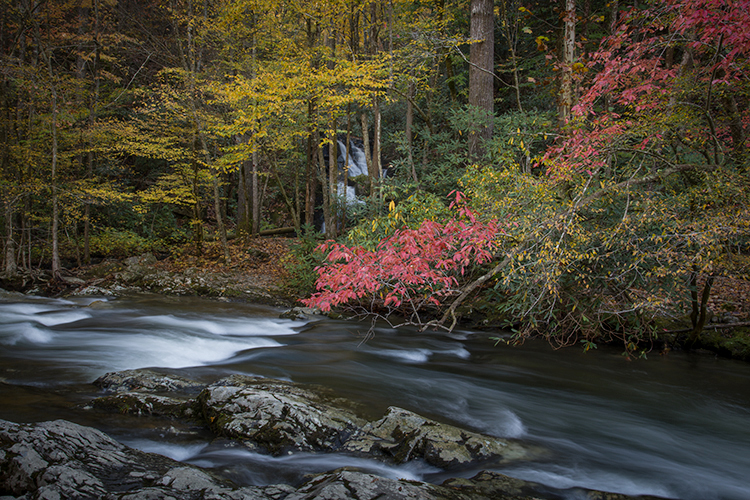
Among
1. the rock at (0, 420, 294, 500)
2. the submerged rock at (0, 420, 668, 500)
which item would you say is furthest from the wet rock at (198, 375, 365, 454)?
the rock at (0, 420, 294, 500)

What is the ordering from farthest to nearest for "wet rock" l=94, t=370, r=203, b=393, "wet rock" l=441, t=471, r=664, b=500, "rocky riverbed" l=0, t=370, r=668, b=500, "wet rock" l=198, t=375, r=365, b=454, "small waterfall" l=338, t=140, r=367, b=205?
"small waterfall" l=338, t=140, r=367, b=205 → "wet rock" l=94, t=370, r=203, b=393 → "wet rock" l=198, t=375, r=365, b=454 → "wet rock" l=441, t=471, r=664, b=500 → "rocky riverbed" l=0, t=370, r=668, b=500

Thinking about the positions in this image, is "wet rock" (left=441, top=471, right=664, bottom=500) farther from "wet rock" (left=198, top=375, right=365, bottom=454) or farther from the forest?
the forest

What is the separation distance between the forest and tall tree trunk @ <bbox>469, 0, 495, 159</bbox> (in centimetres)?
6

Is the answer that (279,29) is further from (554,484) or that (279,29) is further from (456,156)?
(554,484)

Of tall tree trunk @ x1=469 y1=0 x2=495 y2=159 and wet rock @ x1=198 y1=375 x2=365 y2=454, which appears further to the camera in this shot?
tall tree trunk @ x1=469 y1=0 x2=495 y2=159

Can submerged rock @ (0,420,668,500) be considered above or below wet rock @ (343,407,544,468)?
above

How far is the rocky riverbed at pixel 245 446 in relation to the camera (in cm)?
300

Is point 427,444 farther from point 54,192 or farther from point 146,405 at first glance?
point 54,192

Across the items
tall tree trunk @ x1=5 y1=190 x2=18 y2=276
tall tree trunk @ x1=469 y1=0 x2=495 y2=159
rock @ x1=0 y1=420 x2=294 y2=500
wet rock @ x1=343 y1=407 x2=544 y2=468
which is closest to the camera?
rock @ x1=0 y1=420 x2=294 y2=500

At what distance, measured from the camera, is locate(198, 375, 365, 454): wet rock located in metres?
4.15

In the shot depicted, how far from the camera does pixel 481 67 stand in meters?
10.9

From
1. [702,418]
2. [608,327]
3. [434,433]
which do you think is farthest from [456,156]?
[434,433]

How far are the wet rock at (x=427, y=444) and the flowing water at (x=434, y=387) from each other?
0.43 feet

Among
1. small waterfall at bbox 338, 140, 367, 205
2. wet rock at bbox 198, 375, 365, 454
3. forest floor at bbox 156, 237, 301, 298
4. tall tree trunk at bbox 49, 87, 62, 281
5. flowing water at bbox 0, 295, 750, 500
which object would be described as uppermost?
small waterfall at bbox 338, 140, 367, 205
